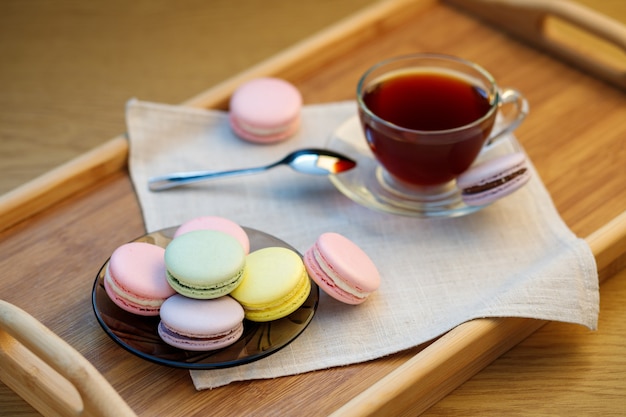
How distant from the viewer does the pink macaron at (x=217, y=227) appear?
2.79 ft

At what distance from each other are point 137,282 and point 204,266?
64mm

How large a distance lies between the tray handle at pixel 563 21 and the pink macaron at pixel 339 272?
1.67 ft

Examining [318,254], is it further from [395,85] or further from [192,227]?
[395,85]

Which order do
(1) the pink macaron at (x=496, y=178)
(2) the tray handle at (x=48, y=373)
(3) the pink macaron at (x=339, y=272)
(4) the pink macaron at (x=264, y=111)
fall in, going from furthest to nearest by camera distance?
(4) the pink macaron at (x=264, y=111) < (1) the pink macaron at (x=496, y=178) < (3) the pink macaron at (x=339, y=272) < (2) the tray handle at (x=48, y=373)

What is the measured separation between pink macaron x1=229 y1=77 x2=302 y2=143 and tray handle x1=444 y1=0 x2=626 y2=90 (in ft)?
1.10

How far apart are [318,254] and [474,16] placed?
0.58 metres

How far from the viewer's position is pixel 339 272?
2.67 feet

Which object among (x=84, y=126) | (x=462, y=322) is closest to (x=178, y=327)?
(x=462, y=322)

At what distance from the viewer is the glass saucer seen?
0.95 m

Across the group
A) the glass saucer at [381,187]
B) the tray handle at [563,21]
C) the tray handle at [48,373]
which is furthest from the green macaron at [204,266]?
the tray handle at [563,21]

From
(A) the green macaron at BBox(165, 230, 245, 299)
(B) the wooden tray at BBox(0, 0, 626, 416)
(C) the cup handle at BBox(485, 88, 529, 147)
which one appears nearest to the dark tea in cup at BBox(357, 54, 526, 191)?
(C) the cup handle at BBox(485, 88, 529, 147)

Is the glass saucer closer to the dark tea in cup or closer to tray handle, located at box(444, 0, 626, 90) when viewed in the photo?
the dark tea in cup

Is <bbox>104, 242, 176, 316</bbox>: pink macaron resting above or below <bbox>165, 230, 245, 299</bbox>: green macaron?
below

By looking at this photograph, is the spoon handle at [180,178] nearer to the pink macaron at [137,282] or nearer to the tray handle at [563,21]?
the pink macaron at [137,282]
